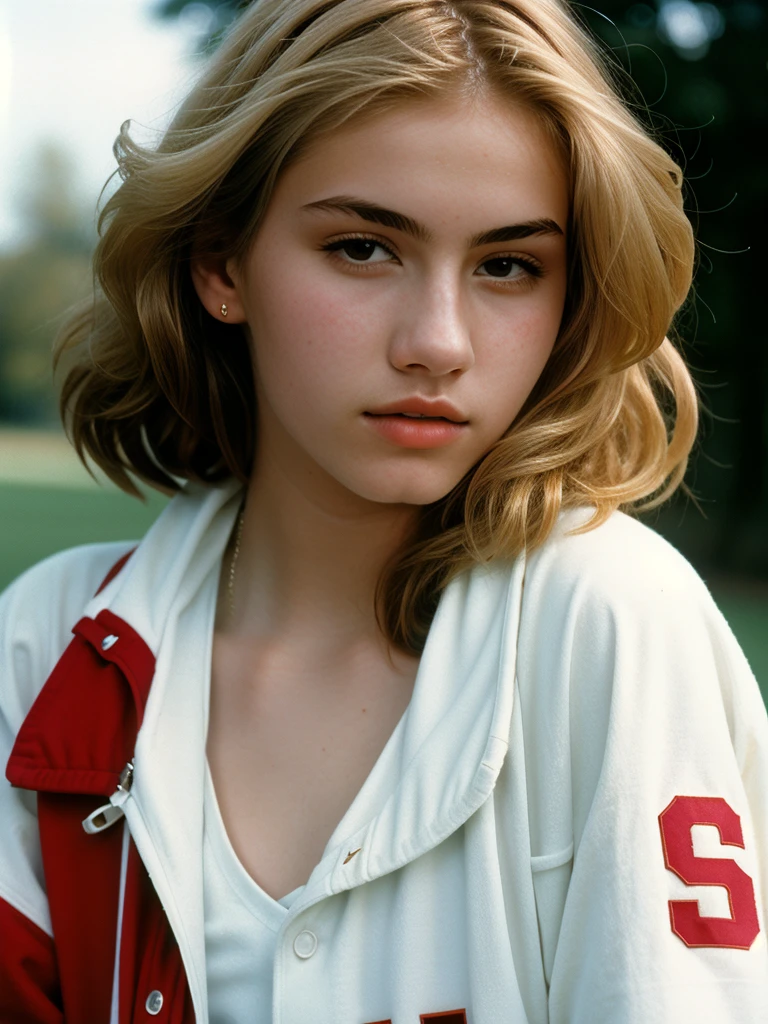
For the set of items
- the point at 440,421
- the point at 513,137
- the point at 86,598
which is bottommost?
the point at 86,598

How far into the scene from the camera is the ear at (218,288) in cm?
202

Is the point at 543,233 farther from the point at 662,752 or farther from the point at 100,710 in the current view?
the point at 100,710

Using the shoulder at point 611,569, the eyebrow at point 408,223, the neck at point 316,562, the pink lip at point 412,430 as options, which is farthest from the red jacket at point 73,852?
the eyebrow at point 408,223

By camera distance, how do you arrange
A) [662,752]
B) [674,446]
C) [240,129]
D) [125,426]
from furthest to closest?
1. [125,426]
2. [674,446]
3. [240,129]
4. [662,752]

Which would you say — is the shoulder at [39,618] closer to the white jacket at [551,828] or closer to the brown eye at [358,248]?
the white jacket at [551,828]

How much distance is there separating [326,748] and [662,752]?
0.58 m

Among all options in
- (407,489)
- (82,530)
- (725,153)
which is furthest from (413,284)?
(82,530)

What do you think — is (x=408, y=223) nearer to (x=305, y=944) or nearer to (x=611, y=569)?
(x=611, y=569)

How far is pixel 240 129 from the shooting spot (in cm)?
181

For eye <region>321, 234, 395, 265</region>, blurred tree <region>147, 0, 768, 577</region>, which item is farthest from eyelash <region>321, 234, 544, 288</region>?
blurred tree <region>147, 0, 768, 577</region>

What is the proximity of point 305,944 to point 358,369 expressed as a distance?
30.5 inches

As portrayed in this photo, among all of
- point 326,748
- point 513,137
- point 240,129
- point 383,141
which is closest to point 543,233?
point 513,137

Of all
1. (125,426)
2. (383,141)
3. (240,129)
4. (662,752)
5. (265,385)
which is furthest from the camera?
(125,426)

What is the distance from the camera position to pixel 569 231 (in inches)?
72.7
